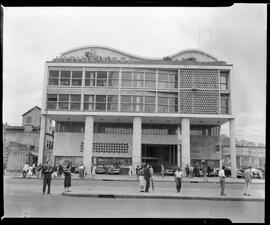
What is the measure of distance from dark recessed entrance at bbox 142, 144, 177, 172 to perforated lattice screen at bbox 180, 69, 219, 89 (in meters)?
7.18

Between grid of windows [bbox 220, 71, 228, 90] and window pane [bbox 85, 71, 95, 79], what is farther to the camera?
grid of windows [bbox 220, 71, 228, 90]

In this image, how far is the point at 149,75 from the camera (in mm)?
31438

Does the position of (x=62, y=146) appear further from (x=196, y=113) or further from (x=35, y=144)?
(x=196, y=113)

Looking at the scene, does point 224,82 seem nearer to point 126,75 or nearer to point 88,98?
point 126,75

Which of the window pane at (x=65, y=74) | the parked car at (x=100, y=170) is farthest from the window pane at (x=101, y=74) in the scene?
the parked car at (x=100, y=170)

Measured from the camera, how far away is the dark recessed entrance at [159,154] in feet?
113

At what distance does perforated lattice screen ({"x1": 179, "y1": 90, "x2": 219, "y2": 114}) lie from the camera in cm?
3070

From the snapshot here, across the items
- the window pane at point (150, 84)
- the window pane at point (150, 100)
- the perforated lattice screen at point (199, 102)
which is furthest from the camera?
the window pane at point (150, 84)

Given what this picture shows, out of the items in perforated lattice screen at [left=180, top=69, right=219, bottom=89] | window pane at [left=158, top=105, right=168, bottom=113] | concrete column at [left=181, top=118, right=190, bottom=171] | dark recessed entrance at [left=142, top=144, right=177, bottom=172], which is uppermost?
perforated lattice screen at [left=180, top=69, right=219, bottom=89]

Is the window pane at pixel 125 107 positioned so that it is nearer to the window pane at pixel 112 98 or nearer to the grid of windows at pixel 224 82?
the window pane at pixel 112 98

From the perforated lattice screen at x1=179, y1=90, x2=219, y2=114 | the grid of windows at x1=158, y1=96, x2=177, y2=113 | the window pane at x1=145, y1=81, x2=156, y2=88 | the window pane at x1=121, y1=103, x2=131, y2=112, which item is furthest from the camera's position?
the window pane at x1=145, y1=81, x2=156, y2=88

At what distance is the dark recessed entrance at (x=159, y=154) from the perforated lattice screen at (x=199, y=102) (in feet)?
17.9

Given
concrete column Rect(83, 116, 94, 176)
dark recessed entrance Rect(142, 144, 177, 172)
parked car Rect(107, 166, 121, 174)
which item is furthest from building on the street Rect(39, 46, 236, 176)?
dark recessed entrance Rect(142, 144, 177, 172)

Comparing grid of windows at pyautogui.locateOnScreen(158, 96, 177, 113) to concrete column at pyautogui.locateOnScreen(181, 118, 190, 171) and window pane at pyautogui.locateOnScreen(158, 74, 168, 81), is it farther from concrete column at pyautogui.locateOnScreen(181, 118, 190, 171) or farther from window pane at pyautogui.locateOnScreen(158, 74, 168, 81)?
window pane at pyautogui.locateOnScreen(158, 74, 168, 81)
